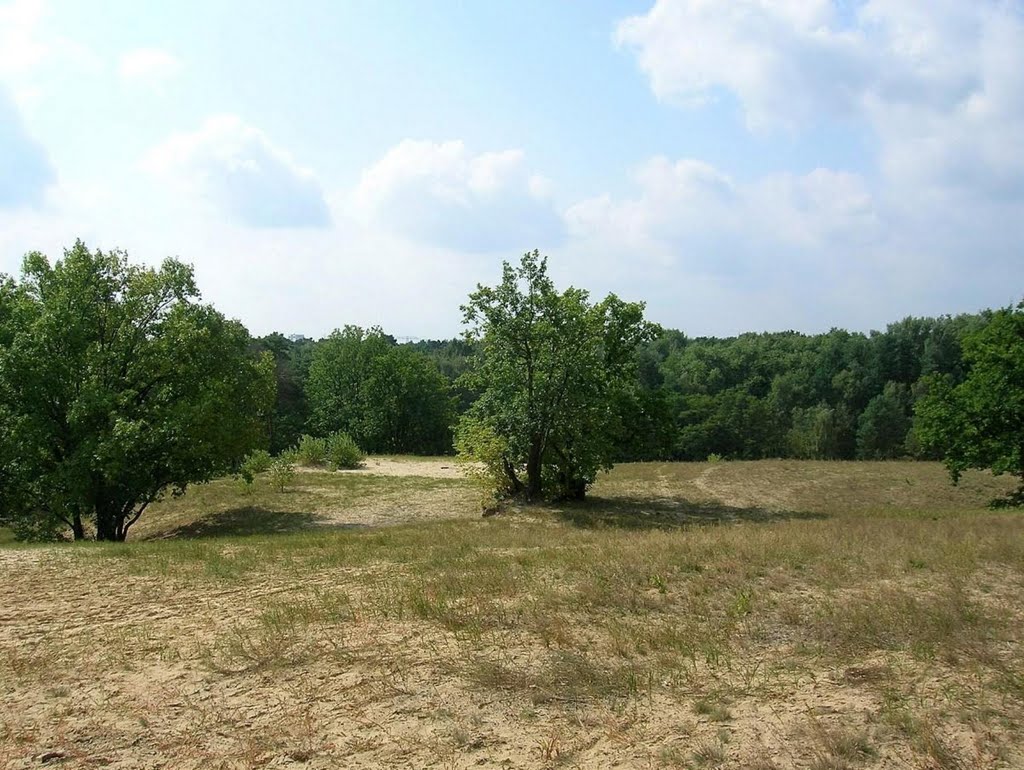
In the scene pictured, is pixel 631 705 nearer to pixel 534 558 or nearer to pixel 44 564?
pixel 534 558

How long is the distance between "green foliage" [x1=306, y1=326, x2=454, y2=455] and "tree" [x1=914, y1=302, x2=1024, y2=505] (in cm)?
4891

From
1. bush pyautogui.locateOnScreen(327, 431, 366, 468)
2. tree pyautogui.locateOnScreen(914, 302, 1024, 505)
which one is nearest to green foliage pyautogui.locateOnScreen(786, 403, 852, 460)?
tree pyautogui.locateOnScreen(914, 302, 1024, 505)

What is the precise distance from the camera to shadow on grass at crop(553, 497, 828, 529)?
22.6 m

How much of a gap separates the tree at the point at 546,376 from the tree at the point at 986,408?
41.3 feet

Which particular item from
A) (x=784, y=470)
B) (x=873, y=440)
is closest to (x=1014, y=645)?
(x=784, y=470)

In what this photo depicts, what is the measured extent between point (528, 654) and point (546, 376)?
16.9 meters

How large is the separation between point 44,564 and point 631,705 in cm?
1198

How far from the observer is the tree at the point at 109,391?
20234 millimetres

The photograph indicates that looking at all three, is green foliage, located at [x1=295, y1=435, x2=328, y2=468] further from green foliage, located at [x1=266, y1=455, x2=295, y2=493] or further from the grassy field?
the grassy field

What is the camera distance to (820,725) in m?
5.88

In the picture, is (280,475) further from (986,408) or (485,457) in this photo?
(986,408)

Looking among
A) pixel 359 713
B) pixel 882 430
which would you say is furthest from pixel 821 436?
pixel 359 713

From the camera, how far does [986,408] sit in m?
26.9

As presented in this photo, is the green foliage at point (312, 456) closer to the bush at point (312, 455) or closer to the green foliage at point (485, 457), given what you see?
the bush at point (312, 455)
